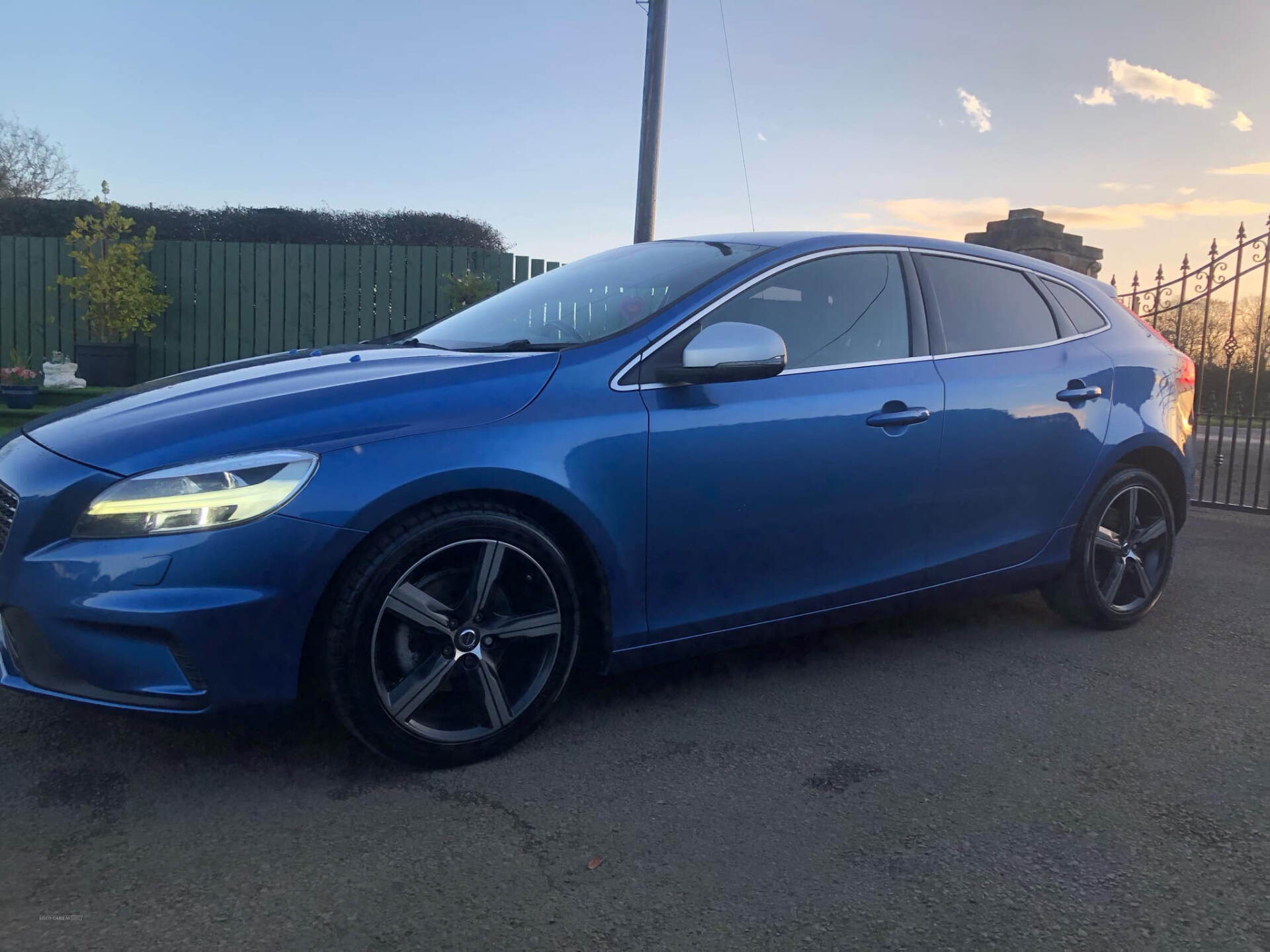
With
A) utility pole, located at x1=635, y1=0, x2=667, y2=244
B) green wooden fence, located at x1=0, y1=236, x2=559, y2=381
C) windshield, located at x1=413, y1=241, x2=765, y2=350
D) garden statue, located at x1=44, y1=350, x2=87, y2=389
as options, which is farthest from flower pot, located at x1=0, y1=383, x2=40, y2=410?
windshield, located at x1=413, y1=241, x2=765, y2=350

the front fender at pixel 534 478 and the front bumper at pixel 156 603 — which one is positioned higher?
the front fender at pixel 534 478

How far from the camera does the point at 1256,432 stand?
16.2 metres

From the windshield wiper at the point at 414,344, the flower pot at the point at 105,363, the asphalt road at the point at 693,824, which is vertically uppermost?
the windshield wiper at the point at 414,344

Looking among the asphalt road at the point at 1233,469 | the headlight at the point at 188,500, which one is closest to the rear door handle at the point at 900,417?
the headlight at the point at 188,500

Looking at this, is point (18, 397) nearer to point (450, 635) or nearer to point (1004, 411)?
point (450, 635)

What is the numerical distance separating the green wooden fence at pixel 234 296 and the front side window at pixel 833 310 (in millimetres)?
10942

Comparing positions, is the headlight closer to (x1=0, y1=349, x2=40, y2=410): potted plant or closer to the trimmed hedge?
(x1=0, y1=349, x2=40, y2=410): potted plant

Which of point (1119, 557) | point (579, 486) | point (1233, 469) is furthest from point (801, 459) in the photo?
point (1233, 469)

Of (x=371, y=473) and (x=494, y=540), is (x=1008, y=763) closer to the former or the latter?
(x=494, y=540)

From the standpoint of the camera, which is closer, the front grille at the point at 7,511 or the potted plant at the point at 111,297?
the front grille at the point at 7,511

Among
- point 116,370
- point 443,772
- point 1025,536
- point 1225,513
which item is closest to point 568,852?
point 443,772

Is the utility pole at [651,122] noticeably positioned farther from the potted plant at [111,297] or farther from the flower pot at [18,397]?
the potted plant at [111,297]

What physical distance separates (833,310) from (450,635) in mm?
1720

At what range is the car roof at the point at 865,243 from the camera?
3598 mm
